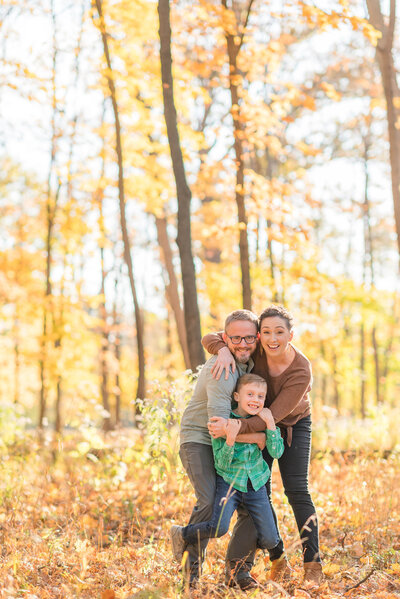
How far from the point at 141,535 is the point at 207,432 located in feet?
5.68

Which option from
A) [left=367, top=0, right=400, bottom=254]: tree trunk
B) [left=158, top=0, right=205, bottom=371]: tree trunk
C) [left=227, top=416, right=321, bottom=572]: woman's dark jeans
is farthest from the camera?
[left=367, top=0, right=400, bottom=254]: tree trunk

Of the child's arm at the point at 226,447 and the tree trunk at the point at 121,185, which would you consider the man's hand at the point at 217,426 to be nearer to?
the child's arm at the point at 226,447

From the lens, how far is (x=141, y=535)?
507 centimetres

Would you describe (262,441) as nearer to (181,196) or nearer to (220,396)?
(220,396)

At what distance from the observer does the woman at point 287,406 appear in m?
3.83

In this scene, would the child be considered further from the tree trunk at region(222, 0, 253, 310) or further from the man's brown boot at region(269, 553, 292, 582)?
the tree trunk at region(222, 0, 253, 310)

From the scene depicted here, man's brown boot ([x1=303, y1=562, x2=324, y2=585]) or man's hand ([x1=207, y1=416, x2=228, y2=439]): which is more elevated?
man's hand ([x1=207, y1=416, x2=228, y2=439])

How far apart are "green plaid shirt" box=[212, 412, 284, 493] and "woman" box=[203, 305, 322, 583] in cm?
12

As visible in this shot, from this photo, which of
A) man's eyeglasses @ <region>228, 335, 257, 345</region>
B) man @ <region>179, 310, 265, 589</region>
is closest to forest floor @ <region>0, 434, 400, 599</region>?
man @ <region>179, 310, 265, 589</region>

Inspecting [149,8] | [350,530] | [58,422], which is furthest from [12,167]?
[350,530]

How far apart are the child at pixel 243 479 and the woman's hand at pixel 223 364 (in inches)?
4.4

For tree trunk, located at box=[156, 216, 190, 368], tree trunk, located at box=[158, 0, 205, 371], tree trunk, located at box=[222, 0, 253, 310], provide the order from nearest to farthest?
1. tree trunk, located at box=[158, 0, 205, 371]
2. tree trunk, located at box=[222, 0, 253, 310]
3. tree trunk, located at box=[156, 216, 190, 368]

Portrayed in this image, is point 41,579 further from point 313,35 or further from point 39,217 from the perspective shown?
point 313,35

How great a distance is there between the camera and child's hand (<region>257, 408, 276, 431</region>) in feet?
12.2
